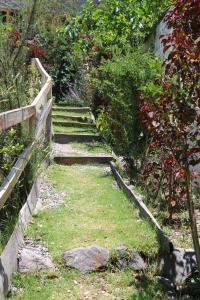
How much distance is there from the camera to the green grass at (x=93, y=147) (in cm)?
959

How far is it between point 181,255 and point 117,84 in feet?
12.1

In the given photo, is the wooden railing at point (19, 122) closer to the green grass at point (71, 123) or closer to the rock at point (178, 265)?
the rock at point (178, 265)

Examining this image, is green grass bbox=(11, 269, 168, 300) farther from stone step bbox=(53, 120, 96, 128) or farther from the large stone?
stone step bbox=(53, 120, 96, 128)

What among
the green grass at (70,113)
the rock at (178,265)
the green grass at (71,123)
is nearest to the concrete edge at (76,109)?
the green grass at (70,113)

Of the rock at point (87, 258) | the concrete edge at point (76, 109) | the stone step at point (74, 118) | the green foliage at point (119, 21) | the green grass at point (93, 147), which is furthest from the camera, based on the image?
the concrete edge at point (76, 109)

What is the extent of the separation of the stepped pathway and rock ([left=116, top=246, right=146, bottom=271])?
0.05 m

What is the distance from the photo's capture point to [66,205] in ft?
20.0

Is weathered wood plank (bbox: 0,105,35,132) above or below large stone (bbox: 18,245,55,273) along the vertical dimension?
above

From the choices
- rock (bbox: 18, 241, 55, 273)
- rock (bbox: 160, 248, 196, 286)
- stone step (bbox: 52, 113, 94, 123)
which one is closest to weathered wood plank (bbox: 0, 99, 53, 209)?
rock (bbox: 18, 241, 55, 273)

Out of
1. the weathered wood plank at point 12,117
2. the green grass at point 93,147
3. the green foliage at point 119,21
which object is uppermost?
the green foliage at point 119,21

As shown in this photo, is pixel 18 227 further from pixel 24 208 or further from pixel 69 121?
pixel 69 121

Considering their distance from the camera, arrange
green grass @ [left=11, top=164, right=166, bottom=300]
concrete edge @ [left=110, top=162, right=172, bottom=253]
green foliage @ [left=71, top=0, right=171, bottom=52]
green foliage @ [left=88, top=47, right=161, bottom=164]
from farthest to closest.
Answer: green foliage @ [left=71, top=0, right=171, bottom=52], green foliage @ [left=88, top=47, right=161, bottom=164], concrete edge @ [left=110, top=162, right=172, bottom=253], green grass @ [left=11, top=164, right=166, bottom=300]

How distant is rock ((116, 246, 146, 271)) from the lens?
4.50 meters

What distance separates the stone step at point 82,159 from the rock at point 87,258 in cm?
425
